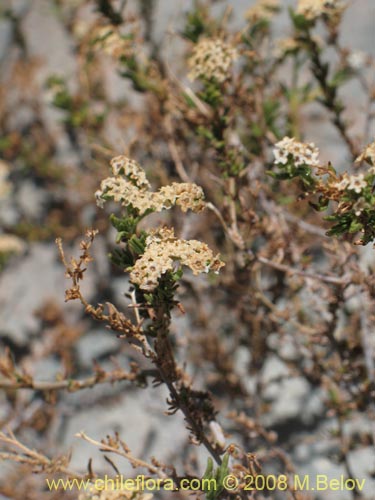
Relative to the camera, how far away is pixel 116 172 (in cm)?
Result: 132

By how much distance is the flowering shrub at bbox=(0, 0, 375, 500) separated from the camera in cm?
131

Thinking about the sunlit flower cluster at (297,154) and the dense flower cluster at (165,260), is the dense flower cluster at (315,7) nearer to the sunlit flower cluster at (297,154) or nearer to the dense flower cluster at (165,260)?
the sunlit flower cluster at (297,154)

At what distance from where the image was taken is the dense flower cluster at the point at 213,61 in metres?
1.70

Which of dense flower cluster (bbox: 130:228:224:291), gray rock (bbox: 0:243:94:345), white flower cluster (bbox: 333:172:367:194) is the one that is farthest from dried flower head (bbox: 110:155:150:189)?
gray rock (bbox: 0:243:94:345)

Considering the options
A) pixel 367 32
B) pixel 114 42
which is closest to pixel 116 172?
pixel 114 42

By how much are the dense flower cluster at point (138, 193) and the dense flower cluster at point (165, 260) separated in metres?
0.09

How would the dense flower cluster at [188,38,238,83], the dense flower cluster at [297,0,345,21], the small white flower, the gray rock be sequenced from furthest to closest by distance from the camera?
1. the gray rock
2. the dense flower cluster at [297,0,345,21]
3. the dense flower cluster at [188,38,238,83]
4. the small white flower

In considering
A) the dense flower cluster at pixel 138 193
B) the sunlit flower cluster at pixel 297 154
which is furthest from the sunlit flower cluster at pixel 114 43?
the sunlit flower cluster at pixel 297 154

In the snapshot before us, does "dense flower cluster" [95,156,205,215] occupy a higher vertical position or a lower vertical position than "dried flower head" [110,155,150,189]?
lower

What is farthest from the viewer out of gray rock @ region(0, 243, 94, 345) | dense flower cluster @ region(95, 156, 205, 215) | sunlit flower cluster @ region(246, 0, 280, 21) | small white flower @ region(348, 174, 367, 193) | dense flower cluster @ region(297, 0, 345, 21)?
gray rock @ region(0, 243, 94, 345)

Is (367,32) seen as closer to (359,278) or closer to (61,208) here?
(61,208)

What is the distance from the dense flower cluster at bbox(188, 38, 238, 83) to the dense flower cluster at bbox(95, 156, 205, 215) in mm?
532

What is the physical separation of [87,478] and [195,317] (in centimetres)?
157

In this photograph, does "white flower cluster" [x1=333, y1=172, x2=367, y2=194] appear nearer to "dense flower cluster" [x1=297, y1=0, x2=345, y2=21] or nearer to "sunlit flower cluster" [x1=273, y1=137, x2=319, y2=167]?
"sunlit flower cluster" [x1=273, y1=137, x2=319, y2=167]
